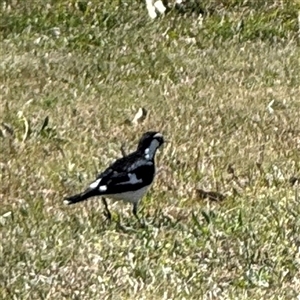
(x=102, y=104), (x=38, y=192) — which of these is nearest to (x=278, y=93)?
(x=102, y=104)

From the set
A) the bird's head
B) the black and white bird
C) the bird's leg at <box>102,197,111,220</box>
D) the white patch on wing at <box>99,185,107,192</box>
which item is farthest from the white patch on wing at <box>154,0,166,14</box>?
the white patch on wing at <box>99,185,107,192</box>

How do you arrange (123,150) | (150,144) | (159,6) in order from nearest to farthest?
(150,144), (123,150), (159,6)

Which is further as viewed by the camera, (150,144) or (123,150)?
(123,150)

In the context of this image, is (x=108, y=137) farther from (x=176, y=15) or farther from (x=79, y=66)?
(x=176, y=15)

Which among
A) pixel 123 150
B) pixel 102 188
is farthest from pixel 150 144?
pixel 123 150

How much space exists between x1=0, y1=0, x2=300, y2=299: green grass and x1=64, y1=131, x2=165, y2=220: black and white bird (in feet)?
0.68

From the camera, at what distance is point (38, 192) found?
9180 millimetres

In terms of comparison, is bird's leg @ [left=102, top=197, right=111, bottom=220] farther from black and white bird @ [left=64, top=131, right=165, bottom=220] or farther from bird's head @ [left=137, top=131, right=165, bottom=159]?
bird's head @ [left=137, top=131, right=165, bottom=159]

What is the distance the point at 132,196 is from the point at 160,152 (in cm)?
205

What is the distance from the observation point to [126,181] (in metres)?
8.45

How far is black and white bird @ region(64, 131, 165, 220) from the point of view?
8.30m

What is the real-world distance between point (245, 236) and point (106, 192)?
1.04 m

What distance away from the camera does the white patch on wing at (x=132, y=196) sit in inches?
333

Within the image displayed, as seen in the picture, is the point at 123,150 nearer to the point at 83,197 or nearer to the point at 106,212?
the point at 106,212
